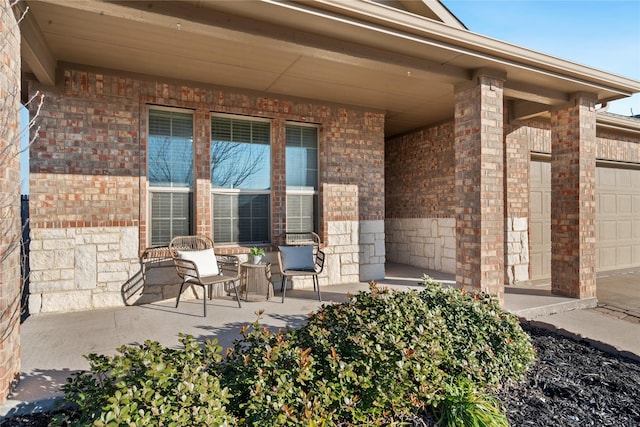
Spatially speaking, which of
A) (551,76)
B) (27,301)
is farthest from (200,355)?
(551,76)

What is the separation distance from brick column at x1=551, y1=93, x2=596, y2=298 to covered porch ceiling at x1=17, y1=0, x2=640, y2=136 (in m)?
0.30

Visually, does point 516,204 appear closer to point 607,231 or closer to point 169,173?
point 607,231

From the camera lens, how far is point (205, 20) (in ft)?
9.57

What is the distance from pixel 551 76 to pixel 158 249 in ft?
16.2

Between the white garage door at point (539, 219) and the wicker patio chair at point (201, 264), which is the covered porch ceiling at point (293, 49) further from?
the wicker patio chair at point (201, 264)

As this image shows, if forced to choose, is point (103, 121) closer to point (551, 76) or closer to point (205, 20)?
point (205, 20)

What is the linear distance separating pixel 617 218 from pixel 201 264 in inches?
306

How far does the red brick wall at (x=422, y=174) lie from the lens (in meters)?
6.58

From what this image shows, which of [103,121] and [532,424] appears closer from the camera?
[532,424]

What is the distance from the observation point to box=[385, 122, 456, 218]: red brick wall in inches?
259

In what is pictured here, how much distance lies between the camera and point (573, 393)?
95.2 inches

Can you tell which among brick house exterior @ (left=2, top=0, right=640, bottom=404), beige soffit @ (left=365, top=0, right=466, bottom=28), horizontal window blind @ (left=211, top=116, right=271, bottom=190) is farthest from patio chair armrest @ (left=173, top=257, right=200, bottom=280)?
beige soffit @ (left=365, top=0, right=466, bottom=28)

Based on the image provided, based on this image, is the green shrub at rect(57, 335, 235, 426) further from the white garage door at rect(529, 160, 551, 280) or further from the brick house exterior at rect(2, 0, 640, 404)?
the white garage door at rect(529, 160, 551, 280)

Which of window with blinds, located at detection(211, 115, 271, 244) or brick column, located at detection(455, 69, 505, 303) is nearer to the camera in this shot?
brick column, located at detection(455, 69, 505, 303)
